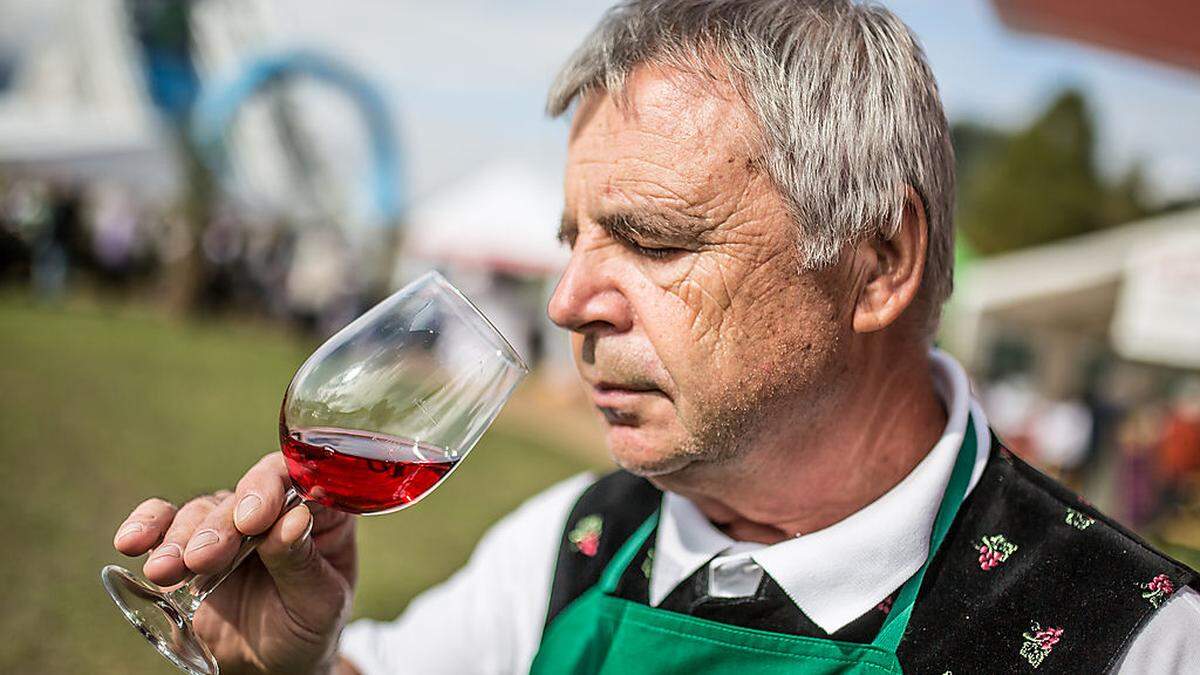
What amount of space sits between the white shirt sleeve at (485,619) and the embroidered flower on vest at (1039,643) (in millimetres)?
882

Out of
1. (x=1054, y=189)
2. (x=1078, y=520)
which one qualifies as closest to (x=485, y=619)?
(x=1078, y=520)

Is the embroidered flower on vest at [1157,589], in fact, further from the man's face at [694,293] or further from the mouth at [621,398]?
the mouth at [621,398]

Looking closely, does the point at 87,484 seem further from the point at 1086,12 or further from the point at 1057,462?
the point at 1057,462

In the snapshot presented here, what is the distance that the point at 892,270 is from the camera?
5.42 feet

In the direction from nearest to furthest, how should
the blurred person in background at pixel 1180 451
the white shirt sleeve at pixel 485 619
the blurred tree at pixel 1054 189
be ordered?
the white shirt sleeve at pixel 485 619 → the blurred person in background at pixel 1180 451 → the blurred tree at pixel 1054 189

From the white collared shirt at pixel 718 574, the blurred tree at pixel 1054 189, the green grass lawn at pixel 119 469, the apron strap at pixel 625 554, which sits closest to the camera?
the white collared shirt at pixel 718 574

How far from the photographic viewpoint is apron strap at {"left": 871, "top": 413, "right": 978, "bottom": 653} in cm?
153

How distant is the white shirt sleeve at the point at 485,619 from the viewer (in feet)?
6.52

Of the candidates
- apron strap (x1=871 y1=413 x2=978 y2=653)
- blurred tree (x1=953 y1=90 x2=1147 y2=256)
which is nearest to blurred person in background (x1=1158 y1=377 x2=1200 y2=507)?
apron strap (x1=871 y1=413 x2=978 y2=653)

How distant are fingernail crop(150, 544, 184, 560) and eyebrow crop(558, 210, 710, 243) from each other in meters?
0.78

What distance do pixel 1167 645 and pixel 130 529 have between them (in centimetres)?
143

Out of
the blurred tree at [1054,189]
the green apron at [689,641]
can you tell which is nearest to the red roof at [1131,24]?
the green apron at [689,641]

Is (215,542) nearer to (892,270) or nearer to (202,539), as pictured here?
(202,539)

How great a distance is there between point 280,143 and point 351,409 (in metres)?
25.3
